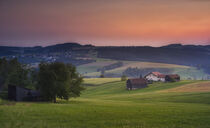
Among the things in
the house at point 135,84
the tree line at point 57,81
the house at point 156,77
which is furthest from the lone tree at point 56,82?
the house at point 156,77

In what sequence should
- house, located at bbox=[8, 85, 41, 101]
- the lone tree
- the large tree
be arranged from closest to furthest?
the lone tree → house, located at bbox=[8, 85, 41, 101] → the large tree

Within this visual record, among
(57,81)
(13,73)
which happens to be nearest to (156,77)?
(13,73)

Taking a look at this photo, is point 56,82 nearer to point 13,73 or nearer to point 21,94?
point 21,94

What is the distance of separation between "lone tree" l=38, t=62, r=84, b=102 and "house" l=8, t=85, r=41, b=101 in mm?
3937

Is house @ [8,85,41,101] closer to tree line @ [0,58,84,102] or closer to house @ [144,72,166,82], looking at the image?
tree line @ [0,58,84,102]

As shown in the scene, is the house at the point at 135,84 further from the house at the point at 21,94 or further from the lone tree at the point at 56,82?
the house at the point at 21,94

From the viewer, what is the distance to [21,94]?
71312 mm

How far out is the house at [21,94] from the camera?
231 ft

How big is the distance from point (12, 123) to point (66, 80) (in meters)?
42.9

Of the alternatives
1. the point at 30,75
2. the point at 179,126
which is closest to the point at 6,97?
the point at 30,75

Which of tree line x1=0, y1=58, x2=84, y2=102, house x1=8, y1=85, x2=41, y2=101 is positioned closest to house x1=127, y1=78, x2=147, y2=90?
tree line x1=0, y1=58, x2=84, y2=102

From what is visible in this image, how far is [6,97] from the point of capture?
73562 mm

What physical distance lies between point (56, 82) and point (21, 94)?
1096 cm

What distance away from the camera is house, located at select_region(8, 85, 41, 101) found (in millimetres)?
70375
